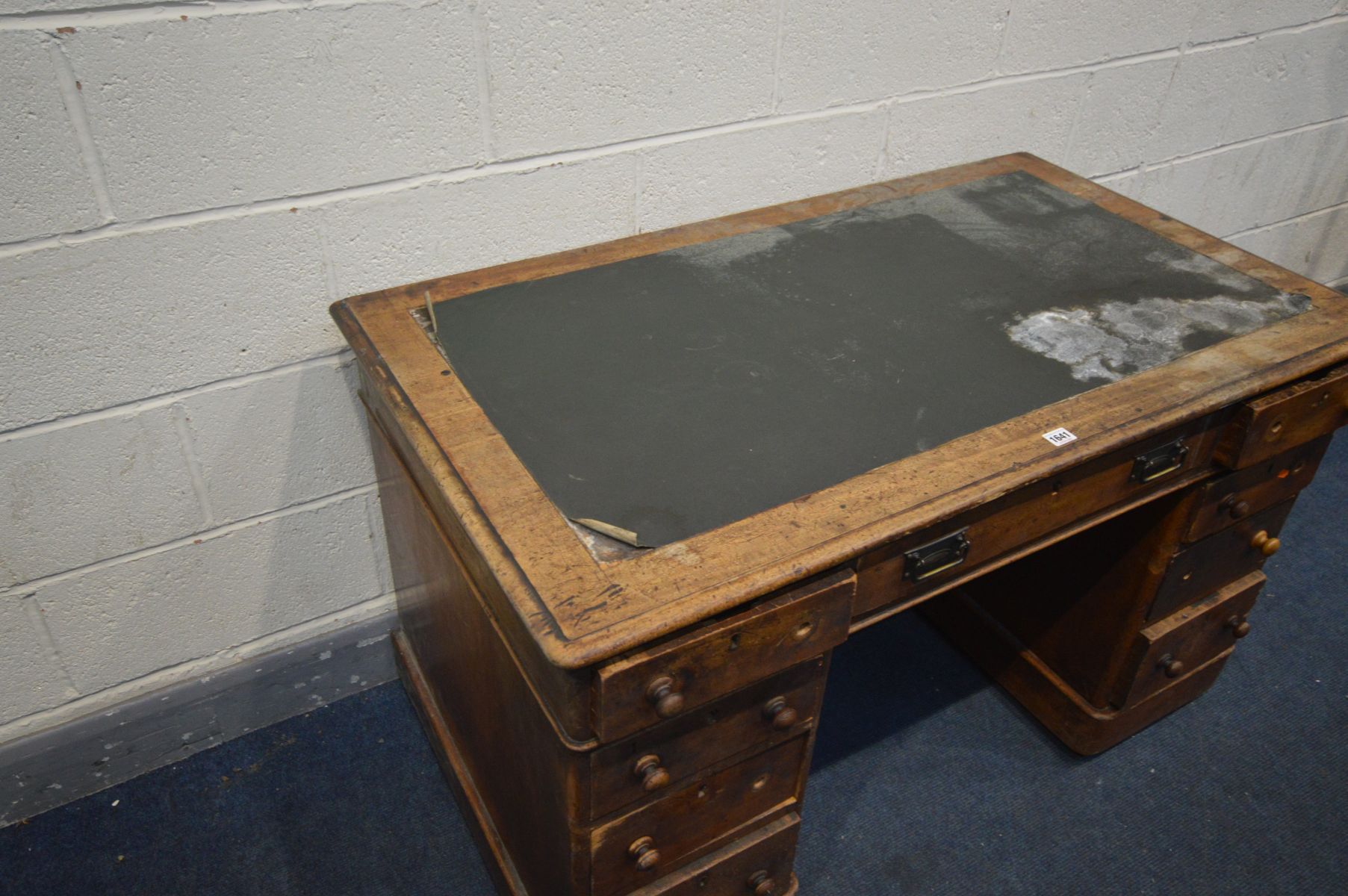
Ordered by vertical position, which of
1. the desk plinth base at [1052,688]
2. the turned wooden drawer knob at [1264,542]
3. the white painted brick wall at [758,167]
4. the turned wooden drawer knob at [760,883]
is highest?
the white painted brick wall at [758,167]

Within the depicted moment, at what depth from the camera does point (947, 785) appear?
167cm

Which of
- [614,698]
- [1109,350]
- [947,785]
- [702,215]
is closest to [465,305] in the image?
[702,215]

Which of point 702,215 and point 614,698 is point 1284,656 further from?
point 614,698

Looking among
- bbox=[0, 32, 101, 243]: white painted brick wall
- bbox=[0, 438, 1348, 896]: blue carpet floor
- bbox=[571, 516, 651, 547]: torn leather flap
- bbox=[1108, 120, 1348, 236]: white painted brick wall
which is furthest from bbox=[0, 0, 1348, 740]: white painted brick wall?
bbox=[571, 516, 651, 547]: torn leather flap

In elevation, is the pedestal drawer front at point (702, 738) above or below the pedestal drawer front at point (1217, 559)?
above

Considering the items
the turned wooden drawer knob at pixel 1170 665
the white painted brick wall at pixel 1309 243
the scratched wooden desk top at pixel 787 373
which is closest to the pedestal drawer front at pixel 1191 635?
the turned wooden drawer knob at pixel 1170 665

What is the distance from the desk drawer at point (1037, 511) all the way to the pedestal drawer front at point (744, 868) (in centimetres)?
34

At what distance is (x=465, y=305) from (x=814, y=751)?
970mm

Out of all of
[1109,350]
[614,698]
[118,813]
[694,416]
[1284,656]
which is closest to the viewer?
[614,698]

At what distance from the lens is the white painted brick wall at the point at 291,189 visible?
1.16 metres

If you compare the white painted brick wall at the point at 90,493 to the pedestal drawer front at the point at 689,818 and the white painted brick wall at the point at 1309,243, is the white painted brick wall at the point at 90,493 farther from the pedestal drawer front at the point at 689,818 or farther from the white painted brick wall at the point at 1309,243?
the white painted brick wall at the point at 1309,243

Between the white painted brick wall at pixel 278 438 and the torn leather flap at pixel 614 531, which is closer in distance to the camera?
the torn leather flap at pixel 614 531

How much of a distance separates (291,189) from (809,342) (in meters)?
0.69

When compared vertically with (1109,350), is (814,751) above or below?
below
